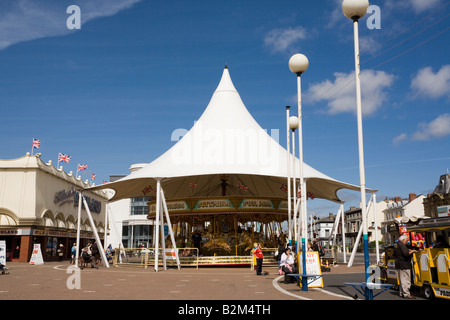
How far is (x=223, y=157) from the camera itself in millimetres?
26266

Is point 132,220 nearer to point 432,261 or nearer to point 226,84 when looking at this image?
point 226,84


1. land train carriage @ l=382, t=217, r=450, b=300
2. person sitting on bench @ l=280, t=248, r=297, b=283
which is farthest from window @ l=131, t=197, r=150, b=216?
land train carriage @ l=382, t=217, r=450, b=300

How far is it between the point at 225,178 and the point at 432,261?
2158 centimetres

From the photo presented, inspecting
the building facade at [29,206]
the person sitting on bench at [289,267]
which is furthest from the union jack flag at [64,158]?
the person sitting on bench at [289,267]

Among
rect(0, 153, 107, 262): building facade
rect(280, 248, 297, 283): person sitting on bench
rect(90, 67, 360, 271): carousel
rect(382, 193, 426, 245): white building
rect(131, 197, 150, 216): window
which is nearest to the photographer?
rect(280, 248, 297, 283): person sitting on bench

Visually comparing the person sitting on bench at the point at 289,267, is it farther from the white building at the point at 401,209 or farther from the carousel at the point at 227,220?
the white building at the point at 401,209

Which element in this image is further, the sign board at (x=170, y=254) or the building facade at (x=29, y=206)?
the building facade at (x=29, y=206)

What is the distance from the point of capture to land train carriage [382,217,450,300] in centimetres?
997

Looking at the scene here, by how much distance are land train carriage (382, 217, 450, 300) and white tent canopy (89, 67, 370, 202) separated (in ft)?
41.6

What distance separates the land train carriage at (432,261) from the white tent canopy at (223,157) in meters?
12.7

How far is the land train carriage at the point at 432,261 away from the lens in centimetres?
997

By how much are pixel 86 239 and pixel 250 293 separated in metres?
45.1

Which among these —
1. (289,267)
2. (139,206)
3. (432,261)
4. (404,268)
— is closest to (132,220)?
(139,206)

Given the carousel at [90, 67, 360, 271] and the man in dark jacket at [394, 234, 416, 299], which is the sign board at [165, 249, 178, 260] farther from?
the man in dark jacket at [394, 234, 416, 299]
